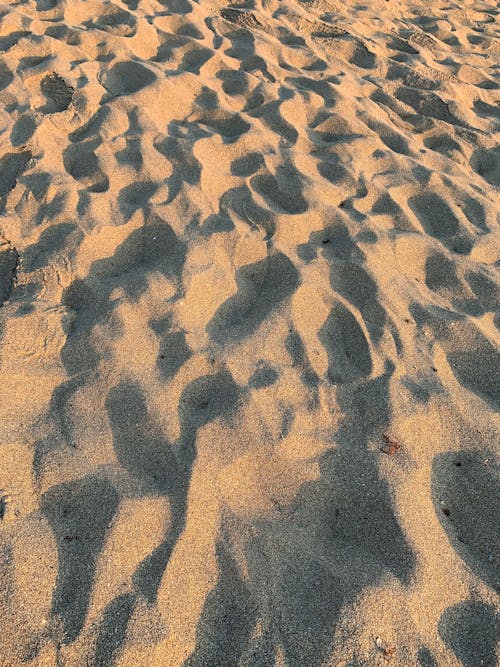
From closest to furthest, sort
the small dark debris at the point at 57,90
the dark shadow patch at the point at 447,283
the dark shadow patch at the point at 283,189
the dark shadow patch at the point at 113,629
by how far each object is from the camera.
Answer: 1. the dark shadow patch at the point at 113,629
2. the dark shadow patch at the point at 447,283
3. the dark shadow patch at the point at 283,189
4. the small dark debris at the point at 57,90

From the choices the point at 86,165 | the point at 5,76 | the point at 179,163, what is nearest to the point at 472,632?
the point at 179,163

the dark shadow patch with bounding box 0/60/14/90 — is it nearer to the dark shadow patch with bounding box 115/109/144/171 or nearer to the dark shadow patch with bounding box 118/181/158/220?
the dark shadow patch with bounding box 115/109/144/171

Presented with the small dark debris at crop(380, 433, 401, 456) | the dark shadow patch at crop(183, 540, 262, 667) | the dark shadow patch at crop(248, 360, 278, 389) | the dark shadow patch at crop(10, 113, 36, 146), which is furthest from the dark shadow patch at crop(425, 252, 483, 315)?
the dark shadow patch at crop(10, 113, 36, 146)

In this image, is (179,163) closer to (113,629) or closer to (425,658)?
(113,629)

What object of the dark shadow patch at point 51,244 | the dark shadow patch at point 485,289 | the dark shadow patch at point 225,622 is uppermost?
the dark shadow patch at point 485,289

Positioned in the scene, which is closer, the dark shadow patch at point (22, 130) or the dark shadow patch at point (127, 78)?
the dark shadow patch at point (22, 130)

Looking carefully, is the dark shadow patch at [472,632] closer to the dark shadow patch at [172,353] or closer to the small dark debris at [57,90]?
the dark shadow patch at [172,353]

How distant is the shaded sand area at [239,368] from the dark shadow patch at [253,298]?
1cm

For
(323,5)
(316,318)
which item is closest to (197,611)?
(316,318)

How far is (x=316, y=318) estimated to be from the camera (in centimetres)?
214

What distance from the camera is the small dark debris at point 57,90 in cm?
310

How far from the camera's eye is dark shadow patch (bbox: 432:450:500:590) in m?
1.55

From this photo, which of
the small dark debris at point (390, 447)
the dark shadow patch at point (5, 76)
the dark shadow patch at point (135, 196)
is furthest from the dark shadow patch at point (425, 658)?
the dark shadow patch at point (5, 76)

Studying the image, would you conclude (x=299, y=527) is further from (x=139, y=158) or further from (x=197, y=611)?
(x=139, y=158)
